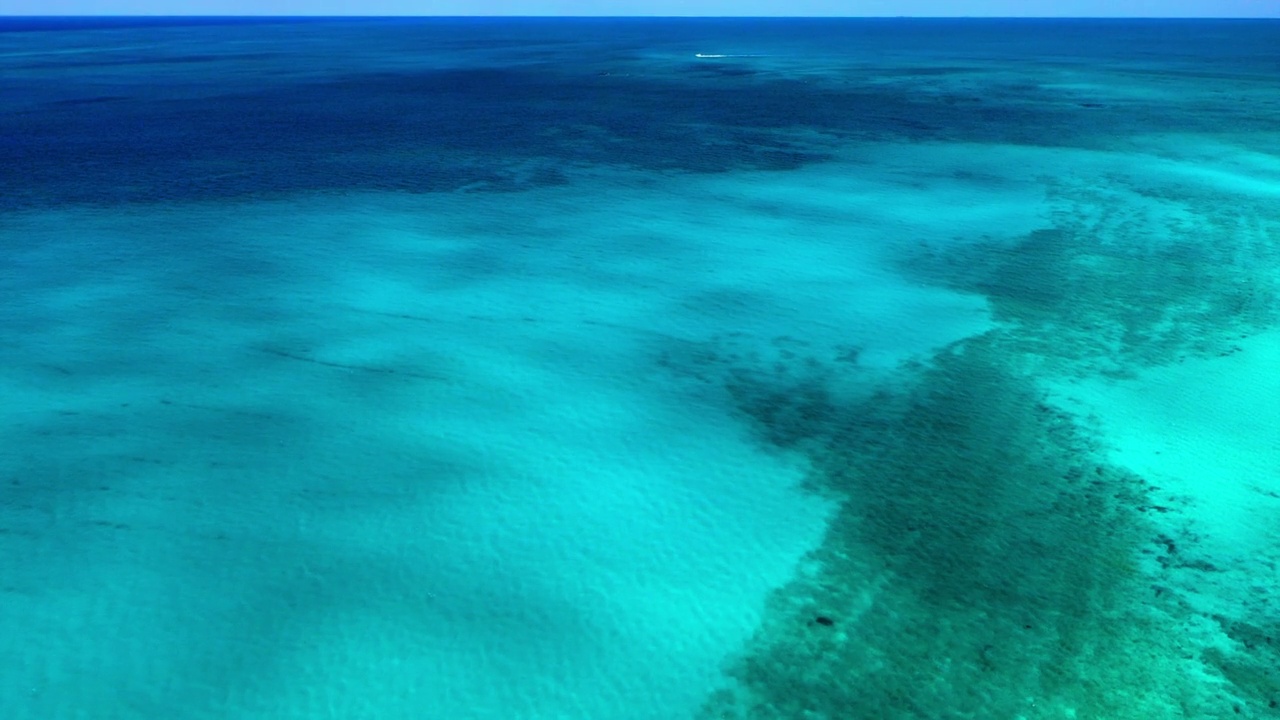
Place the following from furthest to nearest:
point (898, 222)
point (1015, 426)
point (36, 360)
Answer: point (898, 222), point (36, 360), point (1015, 426)

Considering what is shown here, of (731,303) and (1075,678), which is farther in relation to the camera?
(731,303)

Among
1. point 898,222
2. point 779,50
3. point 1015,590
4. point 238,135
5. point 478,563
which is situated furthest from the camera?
point 779,50

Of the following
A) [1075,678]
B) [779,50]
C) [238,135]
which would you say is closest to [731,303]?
[1075,678]

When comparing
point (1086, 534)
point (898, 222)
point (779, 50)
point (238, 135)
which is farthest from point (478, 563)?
point (779, 50)

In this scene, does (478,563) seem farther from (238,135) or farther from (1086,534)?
(238,135)

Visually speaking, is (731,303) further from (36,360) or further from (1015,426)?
(36,360)

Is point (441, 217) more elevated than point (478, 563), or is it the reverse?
point (441, 217)
